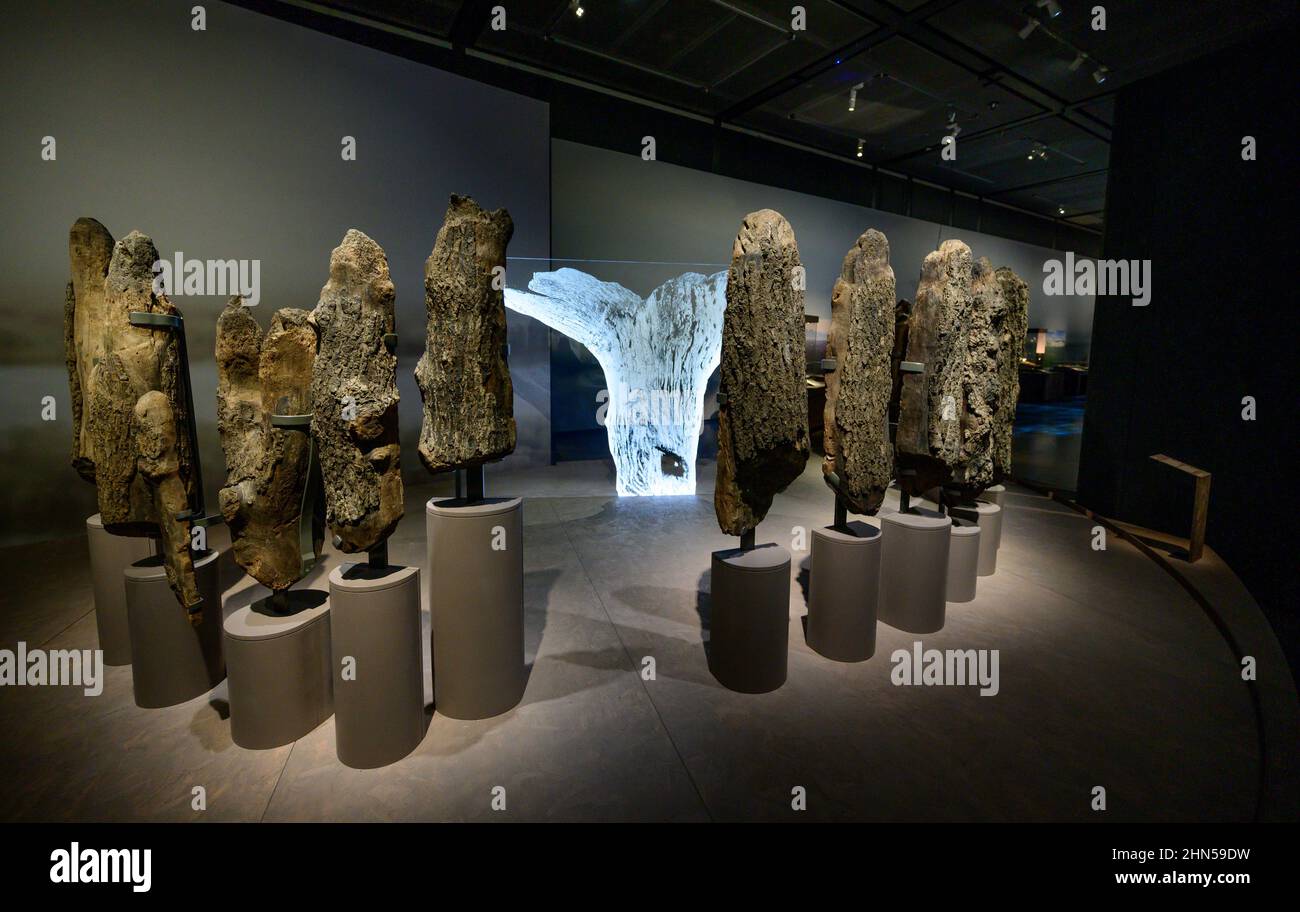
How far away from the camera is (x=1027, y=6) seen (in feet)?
15.4

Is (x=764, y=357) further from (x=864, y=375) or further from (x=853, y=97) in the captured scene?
(x=853, y=97)

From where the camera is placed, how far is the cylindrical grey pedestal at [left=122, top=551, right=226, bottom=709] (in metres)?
2.34

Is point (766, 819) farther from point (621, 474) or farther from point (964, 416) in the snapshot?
point (621, 474)

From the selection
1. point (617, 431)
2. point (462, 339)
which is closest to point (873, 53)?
point (617, 431)

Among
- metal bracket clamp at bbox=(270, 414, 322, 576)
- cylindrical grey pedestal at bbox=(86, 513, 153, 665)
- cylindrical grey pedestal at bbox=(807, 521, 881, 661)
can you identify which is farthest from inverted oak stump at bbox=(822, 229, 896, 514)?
cylindrical grey pedestal at bbox=(86, 513, 153, 665)

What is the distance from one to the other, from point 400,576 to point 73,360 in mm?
2027

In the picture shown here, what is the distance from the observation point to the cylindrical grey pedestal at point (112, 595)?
2734 millimetres

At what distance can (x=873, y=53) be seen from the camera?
5543 mm

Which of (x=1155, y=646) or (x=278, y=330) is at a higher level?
(x=278, y=330)

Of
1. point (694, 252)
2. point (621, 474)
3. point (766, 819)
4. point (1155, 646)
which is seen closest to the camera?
point (766, 819)

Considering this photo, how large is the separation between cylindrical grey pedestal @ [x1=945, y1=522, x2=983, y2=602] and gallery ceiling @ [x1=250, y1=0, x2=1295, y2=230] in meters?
3.97

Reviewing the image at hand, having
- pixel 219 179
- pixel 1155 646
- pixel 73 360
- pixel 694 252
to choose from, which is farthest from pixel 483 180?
pixel 1155 646

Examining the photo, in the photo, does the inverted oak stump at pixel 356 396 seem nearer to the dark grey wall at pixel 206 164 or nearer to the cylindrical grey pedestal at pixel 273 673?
the cylindrical grey pedestal at pixel 273 673

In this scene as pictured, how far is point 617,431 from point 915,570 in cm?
308
